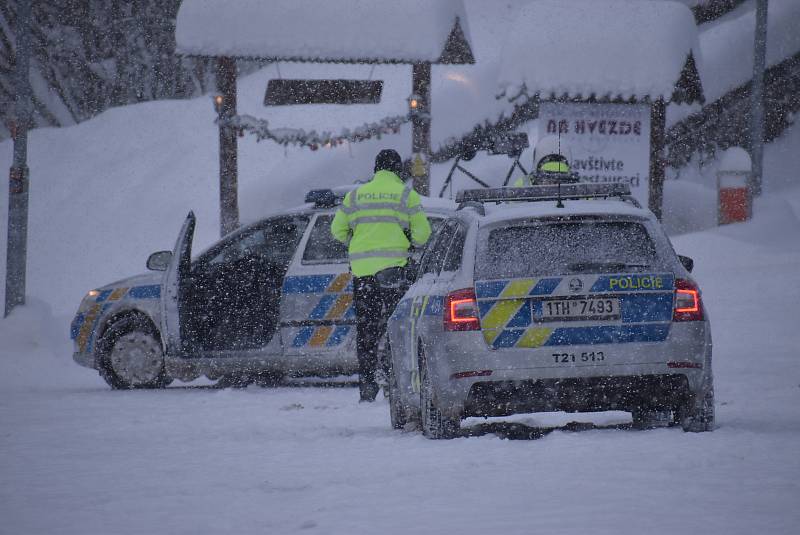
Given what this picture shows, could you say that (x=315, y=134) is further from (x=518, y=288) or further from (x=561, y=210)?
(x=518, y=288)

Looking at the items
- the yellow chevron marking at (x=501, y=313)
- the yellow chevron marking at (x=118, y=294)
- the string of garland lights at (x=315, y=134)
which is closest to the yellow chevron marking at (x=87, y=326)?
the yellow chevron marking at (x=118, y=294)

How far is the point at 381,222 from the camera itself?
37.0 feet

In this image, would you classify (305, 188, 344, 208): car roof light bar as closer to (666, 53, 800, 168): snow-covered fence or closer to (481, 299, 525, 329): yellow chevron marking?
(481, 299, 525, 329): yellow chevron marking

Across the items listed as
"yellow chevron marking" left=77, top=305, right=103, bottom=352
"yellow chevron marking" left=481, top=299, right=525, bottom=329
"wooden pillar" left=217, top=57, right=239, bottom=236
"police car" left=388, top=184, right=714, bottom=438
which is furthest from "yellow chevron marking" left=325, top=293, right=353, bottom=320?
"wooden pillar" left=217, top=57, right=239, bottom=236

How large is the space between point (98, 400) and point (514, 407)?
511 cm

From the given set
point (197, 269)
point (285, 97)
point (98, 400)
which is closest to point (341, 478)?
point (98, 400)

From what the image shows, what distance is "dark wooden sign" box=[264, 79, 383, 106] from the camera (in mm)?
20547

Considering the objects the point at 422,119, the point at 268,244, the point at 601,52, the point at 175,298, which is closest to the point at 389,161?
the point at 268,244

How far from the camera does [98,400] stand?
12125 millimetres

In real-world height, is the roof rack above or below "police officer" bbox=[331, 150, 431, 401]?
above

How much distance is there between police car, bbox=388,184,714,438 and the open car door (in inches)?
184

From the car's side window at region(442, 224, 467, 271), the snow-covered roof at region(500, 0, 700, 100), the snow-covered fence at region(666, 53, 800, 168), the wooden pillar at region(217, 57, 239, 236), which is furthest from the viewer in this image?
the snow-covered fence at region(666, 53, 800, 168)

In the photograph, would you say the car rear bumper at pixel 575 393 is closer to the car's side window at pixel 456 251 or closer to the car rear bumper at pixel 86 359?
the car's side window at pixel 456 251

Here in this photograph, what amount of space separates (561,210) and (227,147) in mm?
12933
